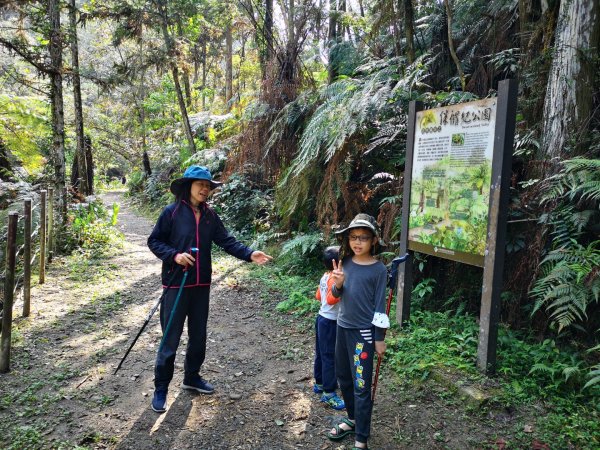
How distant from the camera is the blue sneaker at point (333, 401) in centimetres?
372

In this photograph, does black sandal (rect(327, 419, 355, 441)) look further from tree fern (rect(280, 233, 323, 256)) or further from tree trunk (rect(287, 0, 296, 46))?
tree trunk (rect(287, 0, 296, 46))

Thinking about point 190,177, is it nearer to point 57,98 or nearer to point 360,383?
point 360,383

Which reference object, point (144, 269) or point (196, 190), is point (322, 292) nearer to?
point (196, 190)

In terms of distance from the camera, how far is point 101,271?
848cm

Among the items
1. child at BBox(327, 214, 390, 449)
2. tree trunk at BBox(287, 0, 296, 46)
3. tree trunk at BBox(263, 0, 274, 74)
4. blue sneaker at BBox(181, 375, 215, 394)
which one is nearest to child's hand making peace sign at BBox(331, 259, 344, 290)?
child at BBox(327, 214, 390, 449)

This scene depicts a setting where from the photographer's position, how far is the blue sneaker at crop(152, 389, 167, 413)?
12.1ft

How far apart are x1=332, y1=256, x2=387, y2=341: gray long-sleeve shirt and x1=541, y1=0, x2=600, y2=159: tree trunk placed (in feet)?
9.38

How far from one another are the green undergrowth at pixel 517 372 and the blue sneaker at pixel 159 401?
2136mm

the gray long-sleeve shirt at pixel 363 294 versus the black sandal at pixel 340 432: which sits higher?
the gray long-sleeve shirt at pixel 363 294

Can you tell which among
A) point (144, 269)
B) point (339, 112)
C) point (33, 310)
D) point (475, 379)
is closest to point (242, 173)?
point (144, 269)

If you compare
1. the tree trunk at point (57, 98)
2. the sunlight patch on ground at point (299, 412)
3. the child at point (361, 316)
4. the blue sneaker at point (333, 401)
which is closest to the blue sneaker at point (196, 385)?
the sunlight patch on ground at point (299, 412)

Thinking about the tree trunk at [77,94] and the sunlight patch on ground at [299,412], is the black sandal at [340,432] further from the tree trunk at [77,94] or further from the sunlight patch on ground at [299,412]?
the tree trunk at [77,94]

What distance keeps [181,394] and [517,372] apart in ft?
10.1

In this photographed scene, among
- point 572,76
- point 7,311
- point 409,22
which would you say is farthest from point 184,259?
point 409,22
